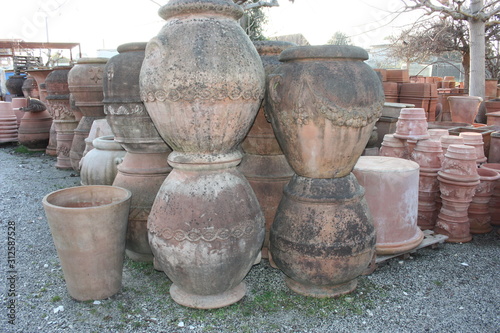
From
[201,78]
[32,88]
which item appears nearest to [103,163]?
[201,78]

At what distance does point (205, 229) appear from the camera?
2.01 metres

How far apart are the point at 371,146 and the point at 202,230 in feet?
11.3

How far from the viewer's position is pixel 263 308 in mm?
2215

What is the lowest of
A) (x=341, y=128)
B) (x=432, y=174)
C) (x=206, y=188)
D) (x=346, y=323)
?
(x=346, y=323)

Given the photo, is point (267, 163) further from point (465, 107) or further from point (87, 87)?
point (465, 107)

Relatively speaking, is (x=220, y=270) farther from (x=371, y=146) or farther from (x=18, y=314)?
(x=371, y=146)

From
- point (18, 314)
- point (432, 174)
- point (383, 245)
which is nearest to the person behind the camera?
point (18, 314)

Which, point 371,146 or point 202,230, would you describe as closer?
point 202,230

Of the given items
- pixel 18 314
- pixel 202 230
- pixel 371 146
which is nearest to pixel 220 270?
pixel 202 230

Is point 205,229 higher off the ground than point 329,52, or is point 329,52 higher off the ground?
point 329,52

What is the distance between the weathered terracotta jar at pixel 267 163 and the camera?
8.83 ft

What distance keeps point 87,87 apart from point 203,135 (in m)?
3.23

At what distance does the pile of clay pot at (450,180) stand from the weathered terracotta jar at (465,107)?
9.75 feet

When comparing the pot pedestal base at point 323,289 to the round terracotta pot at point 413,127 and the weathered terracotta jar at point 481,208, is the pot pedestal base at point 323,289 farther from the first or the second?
the round terracotta pot at point 413,127
